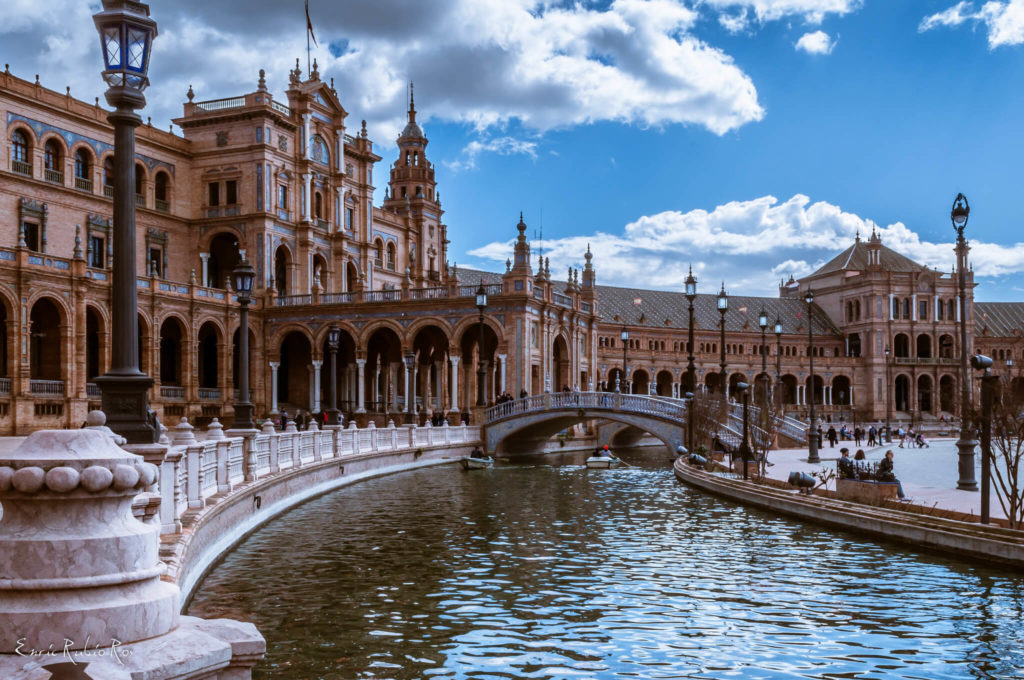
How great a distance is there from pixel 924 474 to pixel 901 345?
7866 centimetres

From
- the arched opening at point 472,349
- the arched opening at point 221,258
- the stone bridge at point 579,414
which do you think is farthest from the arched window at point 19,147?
the stone bridge at point 579,414

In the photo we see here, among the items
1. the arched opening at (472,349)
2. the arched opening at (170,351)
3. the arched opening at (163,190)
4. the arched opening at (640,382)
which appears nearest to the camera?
the arched opening at (170,351)

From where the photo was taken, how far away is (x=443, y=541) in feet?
58.8

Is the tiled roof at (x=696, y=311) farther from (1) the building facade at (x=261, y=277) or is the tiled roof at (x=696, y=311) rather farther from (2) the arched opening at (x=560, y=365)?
(2) the arched opening at (x=560, y=365)

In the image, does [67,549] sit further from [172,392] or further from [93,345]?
[172,392]

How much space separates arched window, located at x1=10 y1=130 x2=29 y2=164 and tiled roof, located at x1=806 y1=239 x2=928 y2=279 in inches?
3435

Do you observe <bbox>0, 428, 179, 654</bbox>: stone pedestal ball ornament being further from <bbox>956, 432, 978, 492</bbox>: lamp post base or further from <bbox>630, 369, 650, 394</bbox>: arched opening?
<bbox>630, 369, 650, 394</bbox>: arched opening

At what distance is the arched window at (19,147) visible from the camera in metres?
43.6

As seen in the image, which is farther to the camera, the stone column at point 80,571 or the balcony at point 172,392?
the balcony at point 172,392

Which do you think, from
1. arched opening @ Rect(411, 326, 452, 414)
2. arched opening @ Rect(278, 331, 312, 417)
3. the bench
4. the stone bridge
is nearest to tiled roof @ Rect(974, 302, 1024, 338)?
arched opening @ Rect(411, 326, 452, 414)

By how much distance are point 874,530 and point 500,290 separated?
1352 inches

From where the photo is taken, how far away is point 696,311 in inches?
4102

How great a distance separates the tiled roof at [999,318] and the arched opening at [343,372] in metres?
80.4

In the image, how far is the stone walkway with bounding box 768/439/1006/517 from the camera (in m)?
19.7
